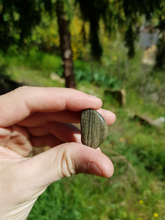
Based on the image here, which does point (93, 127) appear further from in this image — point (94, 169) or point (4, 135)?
point (4, 135)

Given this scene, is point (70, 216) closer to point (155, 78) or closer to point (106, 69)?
point (155, 78)

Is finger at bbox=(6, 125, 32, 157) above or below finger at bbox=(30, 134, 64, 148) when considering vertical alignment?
above

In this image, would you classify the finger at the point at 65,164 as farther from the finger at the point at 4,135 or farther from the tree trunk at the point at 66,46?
the tree trunk at the point at 66,46

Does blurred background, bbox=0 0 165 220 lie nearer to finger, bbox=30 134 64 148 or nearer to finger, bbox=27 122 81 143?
finger, bbox=30 134 64 148

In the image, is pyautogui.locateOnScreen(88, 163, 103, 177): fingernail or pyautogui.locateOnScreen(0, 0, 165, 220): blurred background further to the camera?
pyautogui.locateOnScreen(0, 0, 165, 220): blurred background

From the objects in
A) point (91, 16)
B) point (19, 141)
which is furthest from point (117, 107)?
point (19, 141)

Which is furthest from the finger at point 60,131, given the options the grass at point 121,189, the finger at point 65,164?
the grass at point 121,189

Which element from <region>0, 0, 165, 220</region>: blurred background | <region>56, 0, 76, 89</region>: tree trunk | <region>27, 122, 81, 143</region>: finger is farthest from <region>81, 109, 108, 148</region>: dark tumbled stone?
<region>56, 0, 76, 89</region>: tree trunk

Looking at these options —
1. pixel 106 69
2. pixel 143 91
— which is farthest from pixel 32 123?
pixel 106 69
